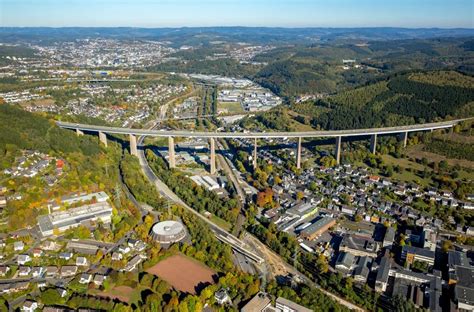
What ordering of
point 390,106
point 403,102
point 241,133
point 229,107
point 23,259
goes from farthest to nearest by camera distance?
point 229,107
point 403,102
point 390,106
point 241,133
point 23,259

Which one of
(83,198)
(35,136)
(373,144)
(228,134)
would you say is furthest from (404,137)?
(35,136)

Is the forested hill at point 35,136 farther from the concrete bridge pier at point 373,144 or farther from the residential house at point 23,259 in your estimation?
the concrete bridge pier at point 373,144

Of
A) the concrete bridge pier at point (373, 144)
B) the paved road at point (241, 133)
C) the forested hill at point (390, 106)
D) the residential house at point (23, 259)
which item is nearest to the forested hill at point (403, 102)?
the forested hill at point (390, 106)

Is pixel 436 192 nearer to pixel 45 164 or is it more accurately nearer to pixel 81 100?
pixel 45 164

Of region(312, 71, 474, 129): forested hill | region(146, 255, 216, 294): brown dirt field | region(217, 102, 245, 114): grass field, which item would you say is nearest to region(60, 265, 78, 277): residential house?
region(146, 255, 216, 294): brown dirt field

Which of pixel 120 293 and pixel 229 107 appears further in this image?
pixel 229 107

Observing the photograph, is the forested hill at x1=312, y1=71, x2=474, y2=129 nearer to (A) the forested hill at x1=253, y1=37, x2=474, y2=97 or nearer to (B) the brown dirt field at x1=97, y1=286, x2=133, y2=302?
(A) the forested hill at x1=253, y1=37, x2=474, y2=97

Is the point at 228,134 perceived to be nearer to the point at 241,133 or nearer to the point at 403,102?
the point at 241,133

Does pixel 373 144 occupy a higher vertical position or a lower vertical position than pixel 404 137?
lower
